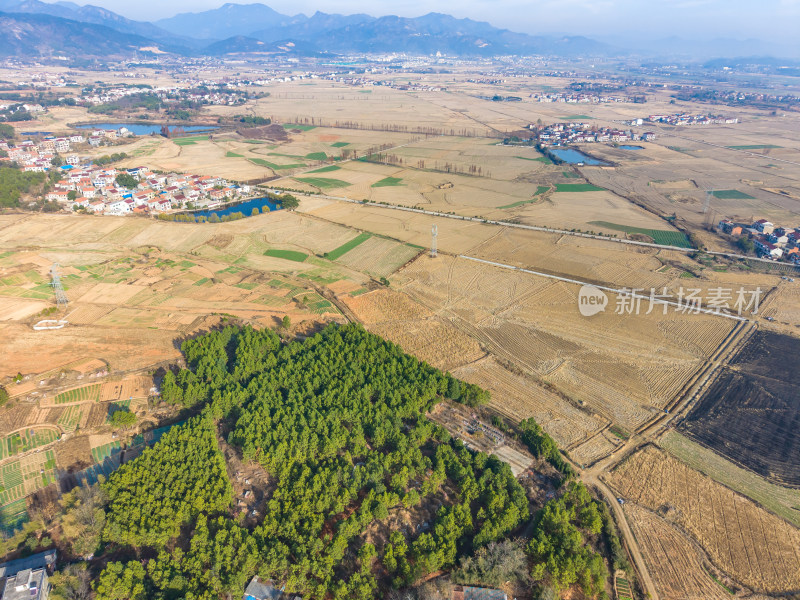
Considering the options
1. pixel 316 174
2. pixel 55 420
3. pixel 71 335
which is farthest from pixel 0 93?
pixel 55 420

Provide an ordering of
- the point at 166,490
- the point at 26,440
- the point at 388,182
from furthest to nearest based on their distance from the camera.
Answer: the point at 388,182
the point at 26,440
the point at 166,490

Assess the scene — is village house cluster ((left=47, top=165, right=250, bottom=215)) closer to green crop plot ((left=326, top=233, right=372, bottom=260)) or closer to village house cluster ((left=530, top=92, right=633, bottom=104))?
green crop plot ((left=326, top=233, right=372, bottom=260))

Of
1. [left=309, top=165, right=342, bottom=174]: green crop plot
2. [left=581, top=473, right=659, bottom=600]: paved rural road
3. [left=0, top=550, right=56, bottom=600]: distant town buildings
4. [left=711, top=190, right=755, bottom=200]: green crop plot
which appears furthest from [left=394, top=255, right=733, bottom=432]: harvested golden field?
[left=309, top=165, right=342, bottom=174]: green crop plot

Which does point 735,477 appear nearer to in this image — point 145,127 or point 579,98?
point 145,127

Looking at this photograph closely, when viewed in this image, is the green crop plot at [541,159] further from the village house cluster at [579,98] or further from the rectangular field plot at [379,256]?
the village house cluster at [579,98]

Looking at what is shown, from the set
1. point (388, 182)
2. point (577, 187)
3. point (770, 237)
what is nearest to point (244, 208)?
point (388, 182)

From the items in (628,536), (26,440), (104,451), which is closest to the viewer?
(628,536)

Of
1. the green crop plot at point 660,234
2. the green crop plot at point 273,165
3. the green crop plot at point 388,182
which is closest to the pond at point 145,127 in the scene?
the green crop plot at point 273,165
